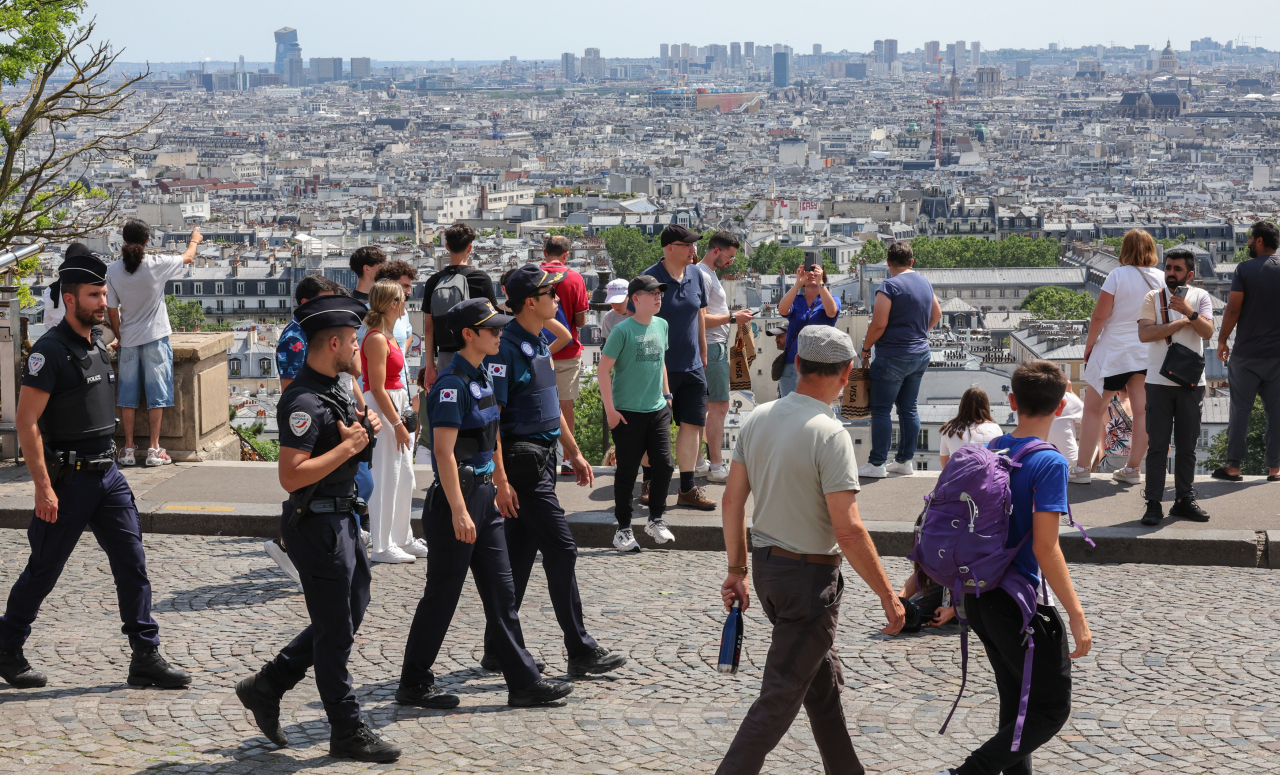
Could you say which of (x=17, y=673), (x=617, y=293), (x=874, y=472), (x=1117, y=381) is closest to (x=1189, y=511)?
(x=1117, y=381)

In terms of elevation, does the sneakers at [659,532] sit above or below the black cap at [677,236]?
below

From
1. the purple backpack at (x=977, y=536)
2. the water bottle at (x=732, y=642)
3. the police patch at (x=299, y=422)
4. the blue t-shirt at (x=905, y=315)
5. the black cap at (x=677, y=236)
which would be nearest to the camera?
the purple backpack at (x=977, y=536)

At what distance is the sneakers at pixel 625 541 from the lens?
757 centimetres

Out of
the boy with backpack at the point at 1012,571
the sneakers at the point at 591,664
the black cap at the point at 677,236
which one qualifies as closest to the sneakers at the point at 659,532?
the black cap at the point at 677,236

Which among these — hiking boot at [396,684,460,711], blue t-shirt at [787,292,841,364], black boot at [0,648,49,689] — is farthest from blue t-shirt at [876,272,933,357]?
black boot at [0,648,49,689]

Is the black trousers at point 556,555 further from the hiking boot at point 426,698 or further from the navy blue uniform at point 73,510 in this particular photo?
the navy blue uniform at point 73,510

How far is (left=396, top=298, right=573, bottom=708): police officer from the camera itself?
5293mm

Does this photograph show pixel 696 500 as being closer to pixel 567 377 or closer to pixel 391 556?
pixel 567 377

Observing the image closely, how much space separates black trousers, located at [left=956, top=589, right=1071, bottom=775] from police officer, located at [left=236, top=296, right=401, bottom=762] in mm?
1777

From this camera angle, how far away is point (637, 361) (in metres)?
7.30

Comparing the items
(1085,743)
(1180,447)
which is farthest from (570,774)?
(1180,447)

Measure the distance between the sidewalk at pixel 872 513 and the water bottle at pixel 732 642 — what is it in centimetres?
326

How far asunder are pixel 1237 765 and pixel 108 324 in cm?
650

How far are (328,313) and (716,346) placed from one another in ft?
14.5
